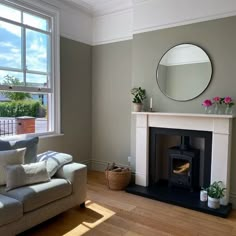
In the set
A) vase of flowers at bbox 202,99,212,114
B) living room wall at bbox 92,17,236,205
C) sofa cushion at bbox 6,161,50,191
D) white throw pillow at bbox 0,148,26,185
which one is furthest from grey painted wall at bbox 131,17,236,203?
white throw pillow at bbox 0,148,26,185

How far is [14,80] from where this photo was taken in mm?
3500

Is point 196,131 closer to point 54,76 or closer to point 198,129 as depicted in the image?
point 198,129

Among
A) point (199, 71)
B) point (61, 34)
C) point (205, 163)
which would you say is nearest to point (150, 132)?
point (205, 163)

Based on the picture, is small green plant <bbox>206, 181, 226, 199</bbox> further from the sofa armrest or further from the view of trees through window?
the view of trees through window

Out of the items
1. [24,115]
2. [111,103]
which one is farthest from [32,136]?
[111,103]

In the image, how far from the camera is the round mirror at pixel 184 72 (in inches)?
133

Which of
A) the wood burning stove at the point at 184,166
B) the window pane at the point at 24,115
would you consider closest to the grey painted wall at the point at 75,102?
the window pane at the point at 24,115

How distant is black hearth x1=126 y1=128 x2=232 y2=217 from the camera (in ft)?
10.9

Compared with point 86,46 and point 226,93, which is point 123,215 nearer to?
point 226,93

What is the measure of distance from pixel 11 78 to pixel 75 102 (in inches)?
50.9

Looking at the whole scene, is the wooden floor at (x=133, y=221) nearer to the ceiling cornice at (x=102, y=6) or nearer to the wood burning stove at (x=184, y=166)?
the wood burning stove at (x=184, y=166)

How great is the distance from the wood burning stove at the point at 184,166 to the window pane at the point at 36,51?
8.09 feet

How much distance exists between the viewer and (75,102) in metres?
4.48

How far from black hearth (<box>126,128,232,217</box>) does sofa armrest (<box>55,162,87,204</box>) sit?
2.99 feet
